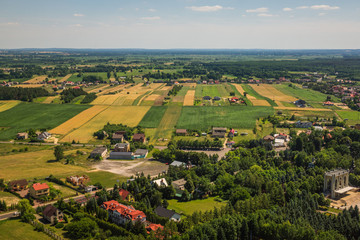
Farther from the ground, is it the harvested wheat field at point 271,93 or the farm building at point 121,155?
the harvested wheat field at point 271,93

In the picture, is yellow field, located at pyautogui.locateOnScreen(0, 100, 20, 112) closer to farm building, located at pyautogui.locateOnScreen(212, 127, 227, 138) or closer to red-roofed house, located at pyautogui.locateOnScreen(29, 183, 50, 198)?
red-roofed house, located at pyautogui.locateOnScreen(29, 183, 50, 198)

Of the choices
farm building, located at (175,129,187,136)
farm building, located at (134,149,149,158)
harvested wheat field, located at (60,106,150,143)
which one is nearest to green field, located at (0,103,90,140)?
harvested wheat field, located at (60,106,150,143)

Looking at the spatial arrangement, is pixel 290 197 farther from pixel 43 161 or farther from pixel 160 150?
pixel 43 161

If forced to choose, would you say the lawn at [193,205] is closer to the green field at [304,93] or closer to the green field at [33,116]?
the green field at [33,116]

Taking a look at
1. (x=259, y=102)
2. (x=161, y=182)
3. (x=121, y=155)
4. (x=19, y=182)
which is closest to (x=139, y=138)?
(x=121, y=155)

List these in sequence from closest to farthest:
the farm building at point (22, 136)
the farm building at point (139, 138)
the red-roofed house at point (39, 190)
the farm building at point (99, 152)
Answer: the red-roofed house at point (39, 190), the farm building at point (99, 152), the farm building at point (139, 138), the farm building at point (22, 136)

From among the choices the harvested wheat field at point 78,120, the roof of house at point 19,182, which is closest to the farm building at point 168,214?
the roof of house at point 19,182

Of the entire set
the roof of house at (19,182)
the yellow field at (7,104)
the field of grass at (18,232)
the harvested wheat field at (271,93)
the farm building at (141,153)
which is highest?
the harvested wheat field at (271,93)

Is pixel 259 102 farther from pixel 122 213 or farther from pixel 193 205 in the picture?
pixel 122 213
